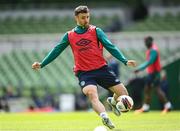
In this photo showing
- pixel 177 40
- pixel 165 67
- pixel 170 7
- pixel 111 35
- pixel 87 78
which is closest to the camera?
pixel 87 78

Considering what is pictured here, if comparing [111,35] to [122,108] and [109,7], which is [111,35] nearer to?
[109,7]

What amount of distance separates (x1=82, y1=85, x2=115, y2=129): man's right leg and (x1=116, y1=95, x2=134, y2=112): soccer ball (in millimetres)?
693

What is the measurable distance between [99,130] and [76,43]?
87.1 inches

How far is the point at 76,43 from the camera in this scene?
13.8m

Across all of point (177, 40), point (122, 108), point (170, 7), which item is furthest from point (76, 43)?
point (170, 7)

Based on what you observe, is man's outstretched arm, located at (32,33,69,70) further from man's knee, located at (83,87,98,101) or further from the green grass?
the green grass

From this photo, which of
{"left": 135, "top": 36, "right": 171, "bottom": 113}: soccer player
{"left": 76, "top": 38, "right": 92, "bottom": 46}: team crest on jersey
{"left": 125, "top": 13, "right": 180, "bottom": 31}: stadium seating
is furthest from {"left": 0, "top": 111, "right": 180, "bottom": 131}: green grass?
{"left": 125, "top": 13, "right": 180, "bottom": 31}: stadium seating

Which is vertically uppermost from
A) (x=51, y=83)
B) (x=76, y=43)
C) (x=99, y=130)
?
(x=76, y=43)

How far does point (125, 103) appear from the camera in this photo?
13.9m

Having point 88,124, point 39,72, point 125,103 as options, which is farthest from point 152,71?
point 39,72

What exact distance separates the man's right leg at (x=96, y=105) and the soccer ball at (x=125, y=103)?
693 millimetres

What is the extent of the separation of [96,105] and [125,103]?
0.90 meters

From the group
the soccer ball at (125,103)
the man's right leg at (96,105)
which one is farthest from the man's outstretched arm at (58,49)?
the soccer ball at (125,103)

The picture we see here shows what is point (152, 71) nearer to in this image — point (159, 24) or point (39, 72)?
point (39, 72)
